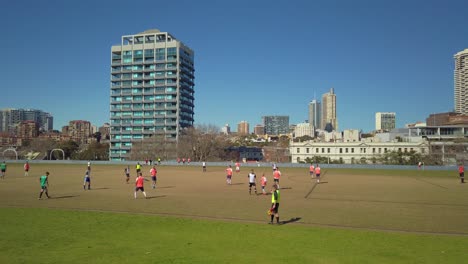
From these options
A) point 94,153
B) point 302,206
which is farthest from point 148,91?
point 302,206

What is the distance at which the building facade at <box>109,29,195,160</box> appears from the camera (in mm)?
131375

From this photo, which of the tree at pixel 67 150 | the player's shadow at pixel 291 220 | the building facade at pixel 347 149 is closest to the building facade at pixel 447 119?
the building facade at pixel 347 149

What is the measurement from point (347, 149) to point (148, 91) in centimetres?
7513

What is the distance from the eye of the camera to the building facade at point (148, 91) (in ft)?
431

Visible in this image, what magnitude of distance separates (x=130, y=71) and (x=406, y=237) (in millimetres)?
134372

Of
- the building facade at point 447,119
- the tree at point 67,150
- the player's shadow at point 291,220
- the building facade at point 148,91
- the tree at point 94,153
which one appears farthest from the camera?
the building facade at point 447,119

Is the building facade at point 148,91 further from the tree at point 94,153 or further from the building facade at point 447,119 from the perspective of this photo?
the building facade at point 447,119

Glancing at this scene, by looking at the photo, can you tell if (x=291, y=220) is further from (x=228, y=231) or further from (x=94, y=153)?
(x=94, y=153)

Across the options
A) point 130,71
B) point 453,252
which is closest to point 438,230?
point 453,252

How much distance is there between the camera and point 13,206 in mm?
20500

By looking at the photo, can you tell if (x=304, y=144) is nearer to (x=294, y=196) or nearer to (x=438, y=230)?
(x=294, y=196)

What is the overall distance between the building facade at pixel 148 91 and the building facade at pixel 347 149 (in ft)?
147

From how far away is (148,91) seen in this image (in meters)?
135

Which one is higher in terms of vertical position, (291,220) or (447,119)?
(447,119)
